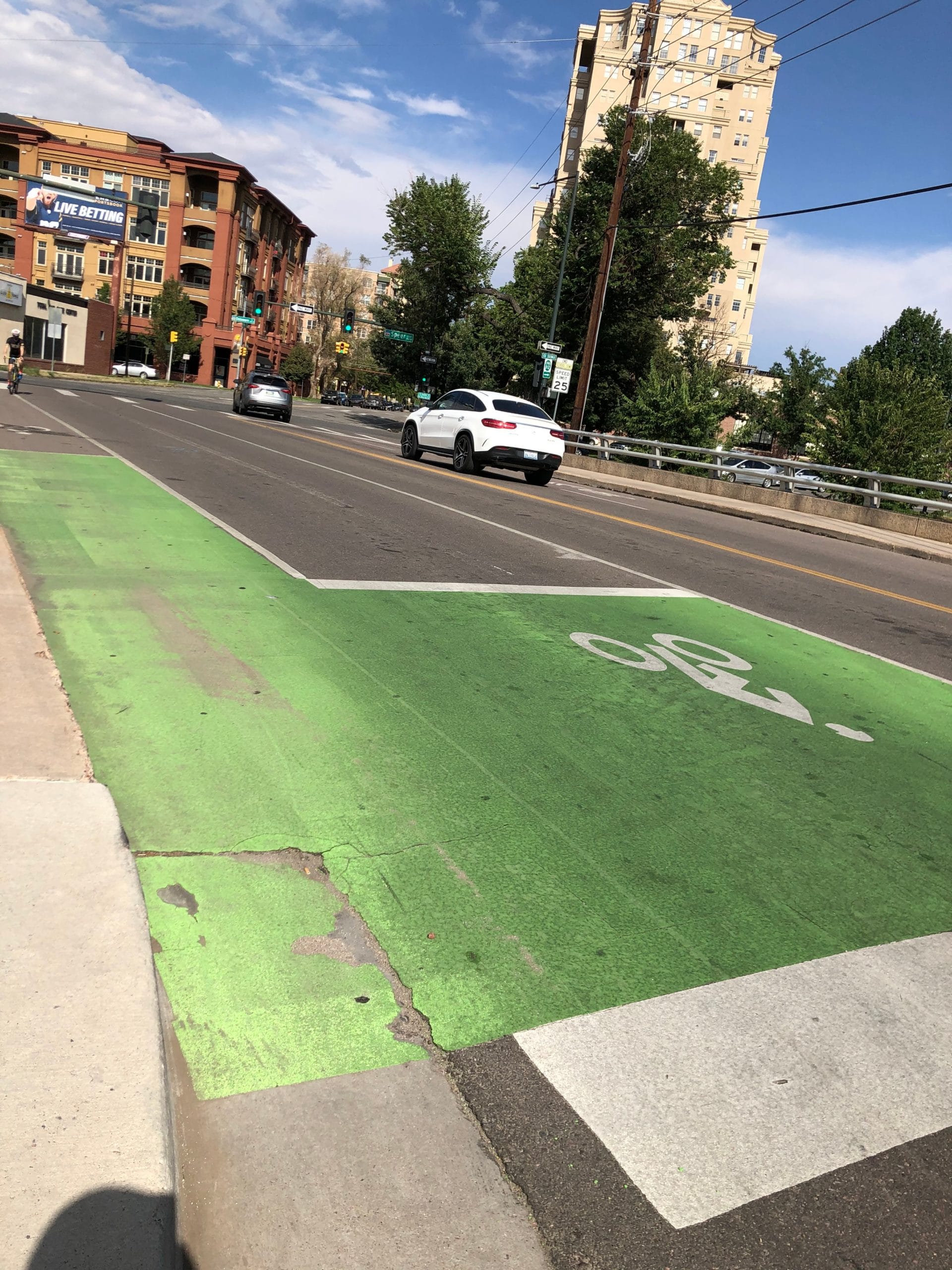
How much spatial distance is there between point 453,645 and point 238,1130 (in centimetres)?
430

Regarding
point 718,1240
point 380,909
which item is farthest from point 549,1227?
point 380,909

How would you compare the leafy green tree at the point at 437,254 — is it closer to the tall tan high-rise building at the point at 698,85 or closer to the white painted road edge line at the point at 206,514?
the white painted road edge line at the point at 206,514

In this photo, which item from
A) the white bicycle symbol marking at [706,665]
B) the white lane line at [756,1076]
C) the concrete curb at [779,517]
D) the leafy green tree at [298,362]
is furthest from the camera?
the leafy green tree at [298,362]

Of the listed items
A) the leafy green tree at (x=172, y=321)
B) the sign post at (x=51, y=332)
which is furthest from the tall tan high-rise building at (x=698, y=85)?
the sign post at (x=51, y=332)

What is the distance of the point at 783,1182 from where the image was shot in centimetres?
234

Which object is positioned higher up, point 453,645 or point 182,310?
point 182,310

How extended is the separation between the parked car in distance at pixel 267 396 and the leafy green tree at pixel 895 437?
19.3 metres

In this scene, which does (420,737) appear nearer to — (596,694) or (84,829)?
(596,694)

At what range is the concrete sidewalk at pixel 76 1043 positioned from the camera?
1920mm

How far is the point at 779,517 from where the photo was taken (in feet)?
65.3

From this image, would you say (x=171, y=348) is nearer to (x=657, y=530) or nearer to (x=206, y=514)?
(x=657, y=530)

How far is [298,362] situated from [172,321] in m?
24.7

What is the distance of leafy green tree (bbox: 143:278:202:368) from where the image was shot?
262ft

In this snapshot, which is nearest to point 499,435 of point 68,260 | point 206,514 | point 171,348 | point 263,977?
point 206,514
